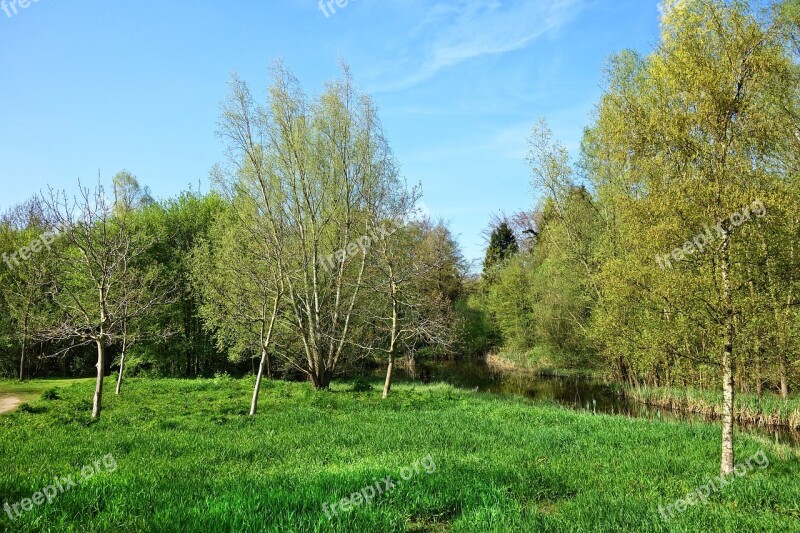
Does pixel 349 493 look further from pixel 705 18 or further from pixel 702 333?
pixel 705 18

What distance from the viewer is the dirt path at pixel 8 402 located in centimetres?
1619

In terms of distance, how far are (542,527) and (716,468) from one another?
5595 mm

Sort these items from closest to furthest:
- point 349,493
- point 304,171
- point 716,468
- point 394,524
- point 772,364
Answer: point 394,524
point 349,493
point 716,468
point 772,364
point 304,171

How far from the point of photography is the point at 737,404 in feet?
52.6

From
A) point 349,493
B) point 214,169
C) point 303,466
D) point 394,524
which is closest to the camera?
point 394,524

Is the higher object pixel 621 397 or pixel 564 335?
pixel 564 335

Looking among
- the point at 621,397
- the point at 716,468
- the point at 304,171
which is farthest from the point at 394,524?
the point at 621,397

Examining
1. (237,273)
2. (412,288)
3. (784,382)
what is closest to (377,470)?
(237,273)

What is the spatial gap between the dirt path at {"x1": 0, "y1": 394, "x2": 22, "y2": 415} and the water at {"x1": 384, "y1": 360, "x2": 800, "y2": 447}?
19.4 m

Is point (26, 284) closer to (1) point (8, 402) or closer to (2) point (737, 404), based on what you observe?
(1) point (8, 402)

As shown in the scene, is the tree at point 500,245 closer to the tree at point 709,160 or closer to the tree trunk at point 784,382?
the tree trunk at point 784,382

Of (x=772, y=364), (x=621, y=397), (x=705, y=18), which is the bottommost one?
(x=621, y=397)

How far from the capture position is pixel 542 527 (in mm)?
5402

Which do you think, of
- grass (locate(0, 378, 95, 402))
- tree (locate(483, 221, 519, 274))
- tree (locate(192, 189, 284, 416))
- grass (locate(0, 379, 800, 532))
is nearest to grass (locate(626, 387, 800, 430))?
grass (locate(0, 379, 800, 532))
